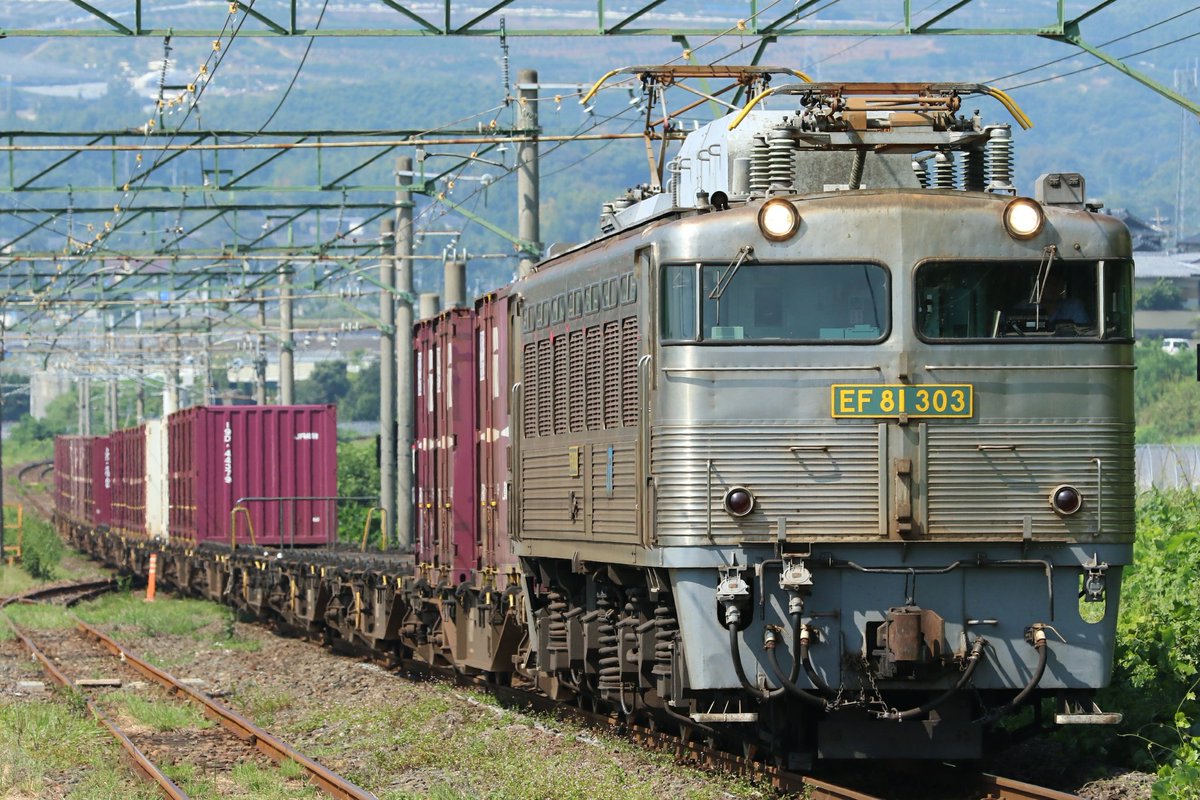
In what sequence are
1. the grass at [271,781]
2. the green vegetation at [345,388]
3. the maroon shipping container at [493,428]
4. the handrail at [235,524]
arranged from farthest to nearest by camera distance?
1. the green vegetation at [345,388]
2. the handrail at [235,524]
3. the maroon shipping container at [493,428]
4. the grass at [271,781]

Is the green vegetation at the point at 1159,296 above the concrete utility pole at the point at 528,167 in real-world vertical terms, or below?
above

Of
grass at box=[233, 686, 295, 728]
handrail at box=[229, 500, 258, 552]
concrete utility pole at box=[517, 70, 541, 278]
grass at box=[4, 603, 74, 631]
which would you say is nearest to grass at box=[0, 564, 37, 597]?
grass at box=[4, 603, 74, 631]

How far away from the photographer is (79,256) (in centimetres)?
3484

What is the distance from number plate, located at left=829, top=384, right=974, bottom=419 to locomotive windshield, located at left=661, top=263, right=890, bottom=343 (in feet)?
1.26

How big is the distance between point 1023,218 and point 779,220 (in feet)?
4.56

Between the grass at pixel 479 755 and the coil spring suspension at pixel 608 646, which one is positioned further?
the coil spring suspension at pixel 608 646

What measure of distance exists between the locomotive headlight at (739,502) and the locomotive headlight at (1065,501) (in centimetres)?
170

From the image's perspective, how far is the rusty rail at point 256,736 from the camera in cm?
1274

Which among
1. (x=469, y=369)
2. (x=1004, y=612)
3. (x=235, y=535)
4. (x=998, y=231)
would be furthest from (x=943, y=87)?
(x=235, y=535)

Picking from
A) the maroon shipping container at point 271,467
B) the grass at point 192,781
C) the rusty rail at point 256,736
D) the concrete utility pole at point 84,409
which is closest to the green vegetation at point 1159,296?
the concrete utility pole at point 84,409

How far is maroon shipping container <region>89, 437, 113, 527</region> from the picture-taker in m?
50.2

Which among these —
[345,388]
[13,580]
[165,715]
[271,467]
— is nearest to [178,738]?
[165,715]

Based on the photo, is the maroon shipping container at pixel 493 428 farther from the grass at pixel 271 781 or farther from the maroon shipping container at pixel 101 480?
the maroon shipping container at pixel 101 480

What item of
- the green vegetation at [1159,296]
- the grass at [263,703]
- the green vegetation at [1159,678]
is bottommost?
the grass at [263,703]
